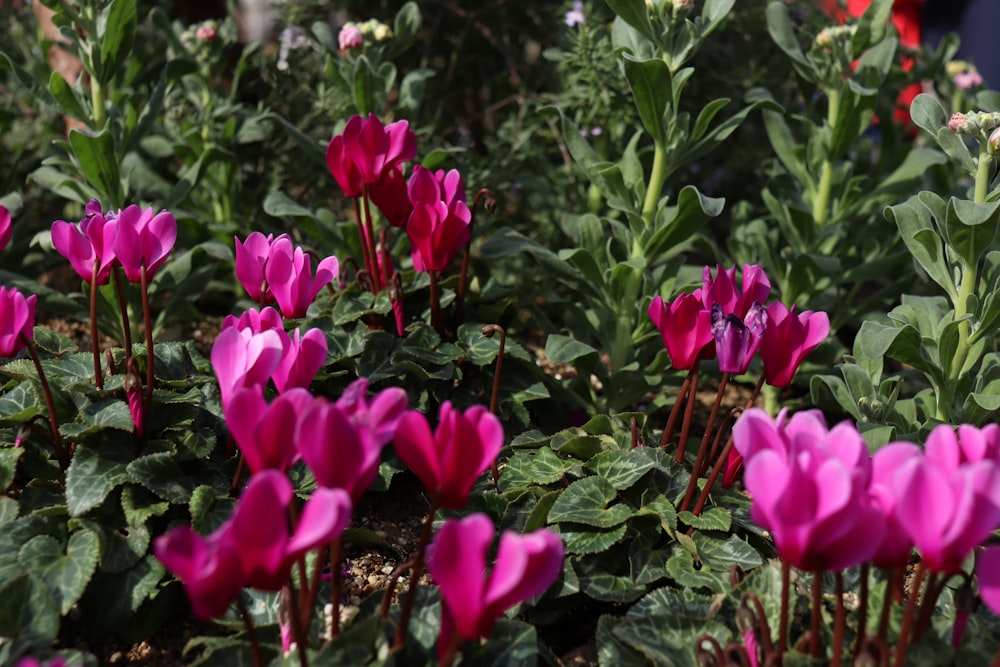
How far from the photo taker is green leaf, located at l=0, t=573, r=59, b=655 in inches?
63.4

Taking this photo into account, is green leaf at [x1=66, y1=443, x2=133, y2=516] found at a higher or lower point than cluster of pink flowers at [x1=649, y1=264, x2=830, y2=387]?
lower

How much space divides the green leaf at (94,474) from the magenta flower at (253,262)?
1.39 feet

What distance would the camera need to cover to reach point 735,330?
1918 millimetres

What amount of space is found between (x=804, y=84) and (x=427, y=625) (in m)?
2.55

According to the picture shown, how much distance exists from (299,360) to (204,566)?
55 centimetres

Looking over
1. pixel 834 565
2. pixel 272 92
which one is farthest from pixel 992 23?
pixel 834 565

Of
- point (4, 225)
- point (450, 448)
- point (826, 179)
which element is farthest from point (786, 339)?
point (4, 225)

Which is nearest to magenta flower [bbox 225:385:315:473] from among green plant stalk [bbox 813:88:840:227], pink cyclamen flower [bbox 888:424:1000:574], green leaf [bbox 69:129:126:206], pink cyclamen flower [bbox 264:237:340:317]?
pink cyclamen flower [bbox 264:237:340:317]

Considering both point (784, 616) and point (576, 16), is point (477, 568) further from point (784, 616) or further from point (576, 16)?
point (576, 16)

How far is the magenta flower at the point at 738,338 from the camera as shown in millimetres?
1922

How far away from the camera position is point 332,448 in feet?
4.35

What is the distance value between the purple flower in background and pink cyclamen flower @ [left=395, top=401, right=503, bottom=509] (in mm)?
2453

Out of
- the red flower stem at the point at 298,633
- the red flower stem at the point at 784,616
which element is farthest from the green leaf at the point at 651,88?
the red flower stem at the point at 298,633

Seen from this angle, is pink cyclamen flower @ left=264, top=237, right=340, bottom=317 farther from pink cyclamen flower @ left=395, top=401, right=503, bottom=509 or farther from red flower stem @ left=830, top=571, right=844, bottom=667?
red flower stem @ left=830, top=571, right=844, bottom=667
